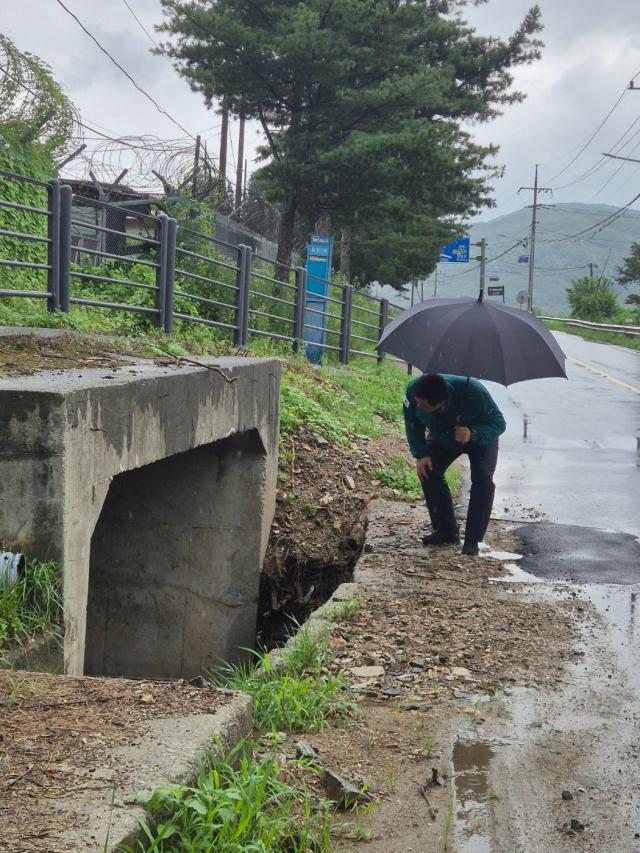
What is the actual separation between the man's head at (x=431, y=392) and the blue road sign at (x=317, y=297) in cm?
889

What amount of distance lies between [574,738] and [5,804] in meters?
2.40

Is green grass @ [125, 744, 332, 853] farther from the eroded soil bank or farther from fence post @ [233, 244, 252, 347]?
fence post @ [233, 244, 252, 347]

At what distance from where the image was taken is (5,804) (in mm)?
2625

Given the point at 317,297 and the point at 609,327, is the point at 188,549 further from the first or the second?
the point at 609,327

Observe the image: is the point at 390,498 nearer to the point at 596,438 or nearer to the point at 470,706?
the point at 470,706

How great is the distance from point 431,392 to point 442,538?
1155mm

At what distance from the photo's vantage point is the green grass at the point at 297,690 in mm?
4176

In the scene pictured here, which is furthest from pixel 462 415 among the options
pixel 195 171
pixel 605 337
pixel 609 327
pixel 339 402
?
pixel 609 327

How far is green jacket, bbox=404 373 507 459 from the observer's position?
727 centimetres

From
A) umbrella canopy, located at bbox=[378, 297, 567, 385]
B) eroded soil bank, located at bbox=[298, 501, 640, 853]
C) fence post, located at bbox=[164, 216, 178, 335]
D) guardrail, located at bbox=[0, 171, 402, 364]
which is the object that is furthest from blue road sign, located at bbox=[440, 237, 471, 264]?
eroded soil bank, located at bbox=[298, 501, 640, 853]

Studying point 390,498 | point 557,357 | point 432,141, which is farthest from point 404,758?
point 432,141

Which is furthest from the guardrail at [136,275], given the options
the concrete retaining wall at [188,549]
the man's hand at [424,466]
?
the man's hand at [424,466]

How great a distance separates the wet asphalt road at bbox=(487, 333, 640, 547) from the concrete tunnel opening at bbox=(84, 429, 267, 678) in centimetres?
229

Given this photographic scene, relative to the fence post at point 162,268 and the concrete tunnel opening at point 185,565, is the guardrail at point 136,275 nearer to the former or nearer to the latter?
the fence post at point 162,268
